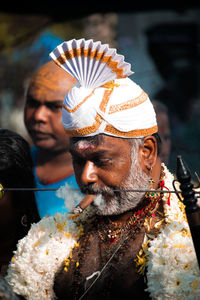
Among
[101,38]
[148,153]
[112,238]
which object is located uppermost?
[101,38]

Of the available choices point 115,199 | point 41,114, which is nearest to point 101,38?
point 41,114

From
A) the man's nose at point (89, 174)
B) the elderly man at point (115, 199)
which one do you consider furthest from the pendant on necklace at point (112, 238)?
the man's nose at point (89, 174)

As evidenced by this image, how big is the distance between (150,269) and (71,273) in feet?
1.82

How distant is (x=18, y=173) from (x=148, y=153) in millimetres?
1437

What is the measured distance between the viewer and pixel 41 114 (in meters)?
4.82

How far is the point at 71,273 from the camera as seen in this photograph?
3.19m

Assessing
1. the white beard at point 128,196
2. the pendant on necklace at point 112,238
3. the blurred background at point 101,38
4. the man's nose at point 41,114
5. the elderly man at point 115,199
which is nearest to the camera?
the elderly man at point 115,199

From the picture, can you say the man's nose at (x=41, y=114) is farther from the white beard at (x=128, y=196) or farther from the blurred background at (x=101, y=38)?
the blurred background at (x=101, y=38)

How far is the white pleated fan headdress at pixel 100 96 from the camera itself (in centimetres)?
296

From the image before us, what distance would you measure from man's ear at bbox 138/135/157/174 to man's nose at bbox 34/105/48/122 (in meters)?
1.91

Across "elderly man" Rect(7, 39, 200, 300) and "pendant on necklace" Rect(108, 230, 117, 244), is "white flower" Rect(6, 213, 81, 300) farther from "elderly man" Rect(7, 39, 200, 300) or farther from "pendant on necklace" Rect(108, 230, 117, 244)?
"pendant on necklace" Rect(108, 230, 117, 244)

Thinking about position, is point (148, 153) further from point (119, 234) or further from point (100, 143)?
point (119, 234)

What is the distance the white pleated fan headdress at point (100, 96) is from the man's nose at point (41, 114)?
1772mm

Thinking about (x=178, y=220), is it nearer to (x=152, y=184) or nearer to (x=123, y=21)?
(x=152, y=184)
